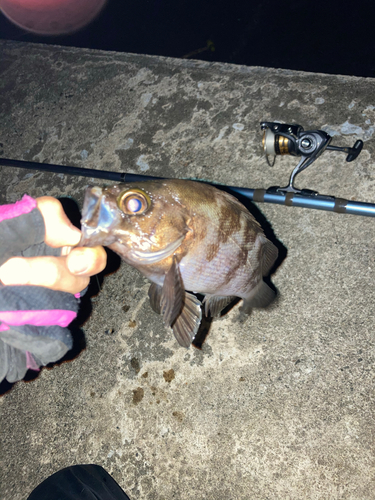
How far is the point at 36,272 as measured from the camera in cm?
112

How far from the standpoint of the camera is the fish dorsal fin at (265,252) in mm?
1427

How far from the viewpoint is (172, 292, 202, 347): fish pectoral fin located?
1312mm

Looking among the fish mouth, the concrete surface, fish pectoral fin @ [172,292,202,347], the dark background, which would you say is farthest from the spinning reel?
the dark background

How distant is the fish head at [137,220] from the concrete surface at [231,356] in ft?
4.52

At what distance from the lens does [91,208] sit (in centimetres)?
115

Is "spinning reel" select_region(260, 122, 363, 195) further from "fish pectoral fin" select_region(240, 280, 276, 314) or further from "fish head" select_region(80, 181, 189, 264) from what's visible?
"fish head" select_region(80, 181, 189, 264)

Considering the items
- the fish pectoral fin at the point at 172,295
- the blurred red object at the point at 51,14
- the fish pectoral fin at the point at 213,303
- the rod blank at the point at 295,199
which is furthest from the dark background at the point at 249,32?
the fish pectoral fin at the point at 172,295

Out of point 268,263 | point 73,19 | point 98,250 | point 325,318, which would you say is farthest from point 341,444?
point 73,19

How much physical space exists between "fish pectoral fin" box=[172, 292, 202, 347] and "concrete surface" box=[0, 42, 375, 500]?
1154mm

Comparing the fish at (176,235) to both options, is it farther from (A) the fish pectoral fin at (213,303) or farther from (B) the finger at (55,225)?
(A) the fish pectoral fin at (213,303)

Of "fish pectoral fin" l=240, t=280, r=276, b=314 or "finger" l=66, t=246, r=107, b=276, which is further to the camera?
"fish pectoral fin" l=240, t=280, r=276, b=314

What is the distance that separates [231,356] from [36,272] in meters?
1.61

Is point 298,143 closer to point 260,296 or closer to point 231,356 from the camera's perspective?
point 260,296

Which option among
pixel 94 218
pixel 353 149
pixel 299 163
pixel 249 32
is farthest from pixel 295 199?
pixel 249 32
